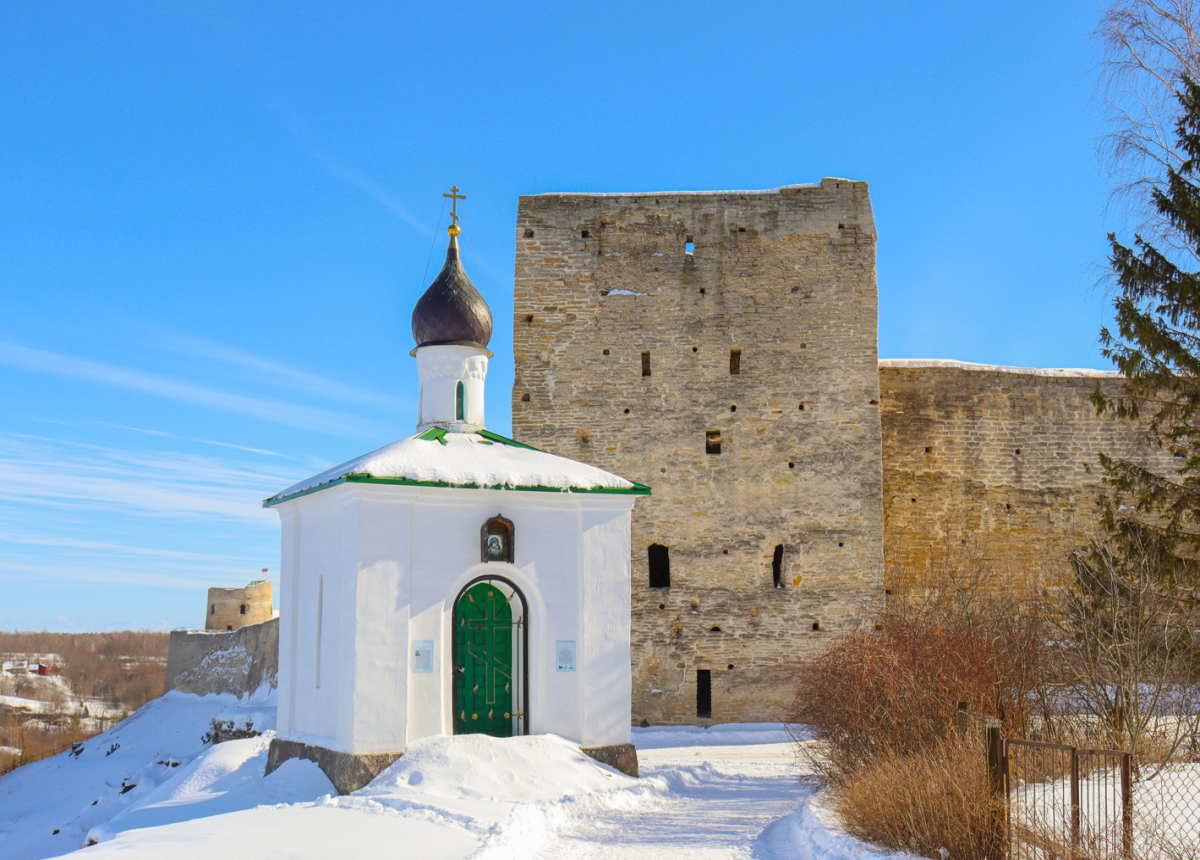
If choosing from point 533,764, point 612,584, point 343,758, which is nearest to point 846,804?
point 533,764

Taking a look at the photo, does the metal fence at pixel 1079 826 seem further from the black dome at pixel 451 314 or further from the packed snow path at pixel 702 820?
the black dome at pixel 451 314

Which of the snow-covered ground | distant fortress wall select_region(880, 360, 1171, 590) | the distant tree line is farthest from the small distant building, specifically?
distant fortress wall select_region(880, 360, 1171, 590)

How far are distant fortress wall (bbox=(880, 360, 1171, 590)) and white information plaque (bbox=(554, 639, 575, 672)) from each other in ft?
29.5

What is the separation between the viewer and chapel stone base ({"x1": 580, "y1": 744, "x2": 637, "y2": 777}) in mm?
9820

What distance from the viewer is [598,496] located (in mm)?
10219

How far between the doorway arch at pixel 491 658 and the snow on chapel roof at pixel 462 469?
Result: 1047mm

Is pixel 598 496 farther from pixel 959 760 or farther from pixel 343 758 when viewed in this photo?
pixel 959 760

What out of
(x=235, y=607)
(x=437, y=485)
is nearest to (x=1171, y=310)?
(x=437, y=485)

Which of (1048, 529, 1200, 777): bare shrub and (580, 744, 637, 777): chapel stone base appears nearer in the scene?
(1048, 529, 1200, 777): bare shrub

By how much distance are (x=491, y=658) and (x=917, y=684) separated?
13.7 feet

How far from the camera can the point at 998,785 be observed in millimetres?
5758

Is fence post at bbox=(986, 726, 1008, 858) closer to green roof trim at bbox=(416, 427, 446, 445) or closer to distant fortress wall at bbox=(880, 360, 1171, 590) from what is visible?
green roof trim at bbox=(416, 427, 446, 445)

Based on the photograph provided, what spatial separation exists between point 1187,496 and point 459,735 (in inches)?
341

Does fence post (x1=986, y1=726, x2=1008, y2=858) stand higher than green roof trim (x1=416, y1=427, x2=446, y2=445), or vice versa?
green roof trim (x1=416, y1=427, x2=446, y2=445)
